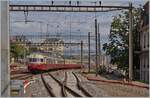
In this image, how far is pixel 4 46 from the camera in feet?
31.3

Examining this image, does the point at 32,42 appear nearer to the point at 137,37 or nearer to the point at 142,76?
the point at 137,37

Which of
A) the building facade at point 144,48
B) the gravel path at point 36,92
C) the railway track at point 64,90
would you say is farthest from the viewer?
the building facade at point 144,48

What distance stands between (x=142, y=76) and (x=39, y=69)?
1854cm

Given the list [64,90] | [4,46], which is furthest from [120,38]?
[4,46]

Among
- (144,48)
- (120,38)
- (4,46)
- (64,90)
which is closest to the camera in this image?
(4,46)

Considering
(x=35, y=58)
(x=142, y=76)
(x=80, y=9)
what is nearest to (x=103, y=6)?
(x=80, y=9)

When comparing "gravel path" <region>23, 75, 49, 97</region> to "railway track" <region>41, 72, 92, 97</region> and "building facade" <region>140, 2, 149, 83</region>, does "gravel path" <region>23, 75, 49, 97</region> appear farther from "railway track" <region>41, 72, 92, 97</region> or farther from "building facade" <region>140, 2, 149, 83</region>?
"building facade" <region>140, 2, 149, 83</region>

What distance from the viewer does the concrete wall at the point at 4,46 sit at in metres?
9.30

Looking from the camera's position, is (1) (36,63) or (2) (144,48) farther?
(1) (36,63)

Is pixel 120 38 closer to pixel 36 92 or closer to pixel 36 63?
pixel 36 63

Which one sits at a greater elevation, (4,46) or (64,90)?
(4,46)

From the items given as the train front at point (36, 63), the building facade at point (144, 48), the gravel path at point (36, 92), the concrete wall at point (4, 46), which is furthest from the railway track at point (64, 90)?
the train front at point (36, 63)

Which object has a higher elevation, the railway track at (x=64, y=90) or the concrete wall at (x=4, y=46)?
the concrete wall at (x=4, y=46)

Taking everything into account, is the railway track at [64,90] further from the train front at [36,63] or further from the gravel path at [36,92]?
the train front at [36,63]
